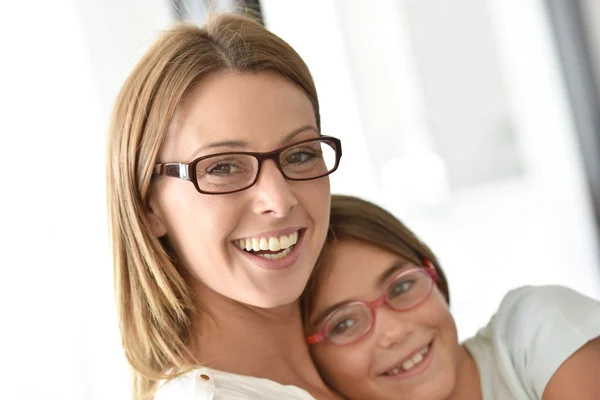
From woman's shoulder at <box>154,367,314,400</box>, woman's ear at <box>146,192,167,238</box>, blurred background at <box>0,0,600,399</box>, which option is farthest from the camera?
blurred background at <box>0,0,600,399</box>

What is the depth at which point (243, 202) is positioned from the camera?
1.32m

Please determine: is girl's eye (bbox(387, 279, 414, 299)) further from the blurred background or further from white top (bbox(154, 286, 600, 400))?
the blurred background

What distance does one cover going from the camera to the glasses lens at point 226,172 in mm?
1301

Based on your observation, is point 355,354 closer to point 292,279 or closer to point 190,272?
point 292,279

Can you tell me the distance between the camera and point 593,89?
2.66m

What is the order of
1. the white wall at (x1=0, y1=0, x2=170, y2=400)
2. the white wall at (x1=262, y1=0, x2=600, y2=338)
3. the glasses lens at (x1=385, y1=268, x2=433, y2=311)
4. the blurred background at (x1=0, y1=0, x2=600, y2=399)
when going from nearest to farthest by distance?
the glasses lens at (x1=385, y1=268, x2=433, y2=311)
the white wall at (x1=0, y1=0, x2=170, y2=400)
the blurred background at (x1=0, y1=0, x2=600, y2=399)
the white wall at (x1=262, y1=0, x2=600, y2=338)

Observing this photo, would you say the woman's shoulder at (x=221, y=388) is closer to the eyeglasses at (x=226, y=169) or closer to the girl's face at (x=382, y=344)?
the girl's face at (x=382, y=344)

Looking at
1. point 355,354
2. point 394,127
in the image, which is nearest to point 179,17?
point 394,127

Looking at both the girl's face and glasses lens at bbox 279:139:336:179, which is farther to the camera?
the girl's face

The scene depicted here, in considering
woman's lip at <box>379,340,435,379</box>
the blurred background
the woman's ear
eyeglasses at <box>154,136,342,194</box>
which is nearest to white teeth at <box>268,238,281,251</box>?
eyeglasses at <box>154,136,342,194</box>

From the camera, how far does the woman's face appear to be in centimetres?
131

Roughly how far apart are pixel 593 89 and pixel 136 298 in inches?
76.3

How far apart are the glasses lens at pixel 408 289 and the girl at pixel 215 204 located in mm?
208

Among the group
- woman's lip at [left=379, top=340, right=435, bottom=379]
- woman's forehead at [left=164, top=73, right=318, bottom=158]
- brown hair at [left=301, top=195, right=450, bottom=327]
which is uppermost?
woman's forehead at [left=164, top=73, right=318, bottom=158]
